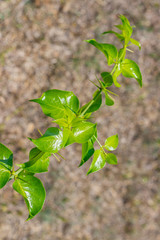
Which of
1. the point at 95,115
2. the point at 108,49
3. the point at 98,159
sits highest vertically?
the point at 108,49

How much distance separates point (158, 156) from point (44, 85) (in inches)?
68.2

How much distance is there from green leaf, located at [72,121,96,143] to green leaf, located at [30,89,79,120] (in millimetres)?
70

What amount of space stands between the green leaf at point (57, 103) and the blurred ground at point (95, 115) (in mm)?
2183

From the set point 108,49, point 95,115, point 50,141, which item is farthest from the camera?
point 95,115

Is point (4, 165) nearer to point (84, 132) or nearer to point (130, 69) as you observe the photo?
point (84, 132)

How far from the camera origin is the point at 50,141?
0.73m

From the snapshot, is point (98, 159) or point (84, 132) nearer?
point (84, 132)

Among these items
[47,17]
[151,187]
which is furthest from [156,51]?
[151,187]

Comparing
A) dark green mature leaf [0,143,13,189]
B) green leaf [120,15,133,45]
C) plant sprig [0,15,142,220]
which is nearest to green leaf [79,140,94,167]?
plant sprig [0,15,142,220]

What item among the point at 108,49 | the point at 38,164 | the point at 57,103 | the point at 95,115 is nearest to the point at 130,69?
the point at 108,49

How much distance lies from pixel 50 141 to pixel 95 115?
101 inches

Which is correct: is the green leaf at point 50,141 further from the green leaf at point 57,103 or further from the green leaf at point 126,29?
the green leaf at point 126,29

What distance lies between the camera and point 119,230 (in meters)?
3.49

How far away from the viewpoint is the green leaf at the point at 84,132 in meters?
0.75
